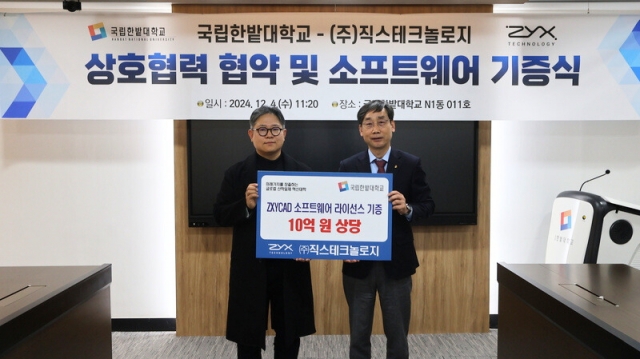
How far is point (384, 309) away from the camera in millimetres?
2385

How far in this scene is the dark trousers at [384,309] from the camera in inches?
93.0

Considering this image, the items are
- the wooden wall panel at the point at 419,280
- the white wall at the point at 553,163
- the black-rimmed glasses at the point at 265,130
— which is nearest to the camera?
the black-rimmed glasses at the point at 265,130

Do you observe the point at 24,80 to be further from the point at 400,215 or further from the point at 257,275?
the point at 400,215

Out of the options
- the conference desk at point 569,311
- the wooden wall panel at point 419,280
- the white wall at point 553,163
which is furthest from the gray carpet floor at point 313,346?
the conference desk at point 569,311

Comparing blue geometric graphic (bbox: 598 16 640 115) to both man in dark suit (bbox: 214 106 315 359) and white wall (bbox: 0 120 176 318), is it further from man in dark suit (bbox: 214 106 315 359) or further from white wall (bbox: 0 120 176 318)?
white wall (bbox: 0 120 176 318)

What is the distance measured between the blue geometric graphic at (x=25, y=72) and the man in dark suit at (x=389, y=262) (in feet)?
7.34

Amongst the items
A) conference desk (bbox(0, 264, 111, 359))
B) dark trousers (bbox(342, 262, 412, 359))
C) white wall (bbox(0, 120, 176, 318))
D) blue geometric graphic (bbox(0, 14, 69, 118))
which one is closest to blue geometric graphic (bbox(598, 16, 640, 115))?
dark trousers (bbox(342, 262, 412, 359))

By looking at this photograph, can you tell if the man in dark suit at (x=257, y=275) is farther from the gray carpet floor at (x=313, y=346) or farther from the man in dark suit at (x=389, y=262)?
the gray carpet floor at (x=313, y=346)

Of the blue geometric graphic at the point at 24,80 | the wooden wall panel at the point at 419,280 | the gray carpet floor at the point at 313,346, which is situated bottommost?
the gray carpet floor at the point at 313,346

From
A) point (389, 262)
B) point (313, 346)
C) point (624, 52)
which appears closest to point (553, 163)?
point (624, 52)

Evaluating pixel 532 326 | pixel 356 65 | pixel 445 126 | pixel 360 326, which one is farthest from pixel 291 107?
pixel 532 326

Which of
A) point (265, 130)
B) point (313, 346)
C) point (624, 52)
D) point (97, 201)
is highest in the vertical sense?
point (624, 52)

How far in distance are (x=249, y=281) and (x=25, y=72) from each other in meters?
2.29

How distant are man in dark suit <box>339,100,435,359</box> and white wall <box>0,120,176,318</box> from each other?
74.6 inches
